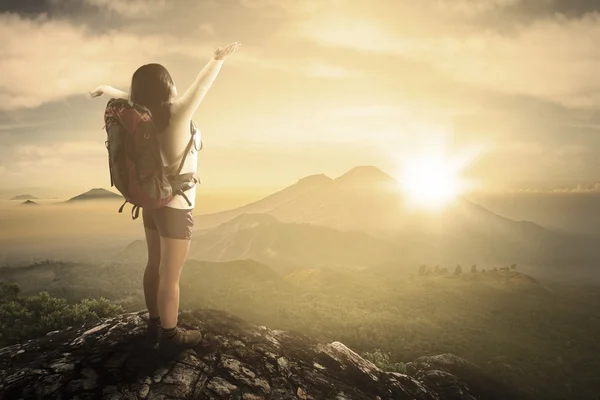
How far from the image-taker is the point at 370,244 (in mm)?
194375

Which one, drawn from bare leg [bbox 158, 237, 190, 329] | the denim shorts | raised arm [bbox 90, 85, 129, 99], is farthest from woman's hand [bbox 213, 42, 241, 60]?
bare leg [bbox 158, 237, 190, 329]

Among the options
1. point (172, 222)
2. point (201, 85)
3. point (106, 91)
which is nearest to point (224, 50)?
point (201, 85)

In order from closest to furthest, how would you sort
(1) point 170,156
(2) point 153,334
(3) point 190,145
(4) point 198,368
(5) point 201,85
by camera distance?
(5) point 201,85, (1) point 170,156, (3) point 190,145, (4) point 198,368, (2) point 153,334

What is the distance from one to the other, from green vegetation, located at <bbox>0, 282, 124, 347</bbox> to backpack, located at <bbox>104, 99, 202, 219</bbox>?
4.93m

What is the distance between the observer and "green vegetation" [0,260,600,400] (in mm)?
16500

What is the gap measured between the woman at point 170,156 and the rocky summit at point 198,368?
0.54 metres

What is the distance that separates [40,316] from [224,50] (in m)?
8.65

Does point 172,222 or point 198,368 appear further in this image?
point 198,368

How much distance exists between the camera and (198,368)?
18.0ft

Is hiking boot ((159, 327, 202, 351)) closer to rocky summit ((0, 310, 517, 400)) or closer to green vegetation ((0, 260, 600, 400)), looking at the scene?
rocky summit ((0, 310, 517, 400))

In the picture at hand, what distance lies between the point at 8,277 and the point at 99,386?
21.7 meters

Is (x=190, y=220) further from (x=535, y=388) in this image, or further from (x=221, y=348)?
(x=535, y=388)

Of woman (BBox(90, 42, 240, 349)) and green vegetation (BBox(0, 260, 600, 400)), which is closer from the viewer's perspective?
woman (BBox(90, 42, 240, 349))

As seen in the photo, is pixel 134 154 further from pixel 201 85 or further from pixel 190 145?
pixel 201 85
